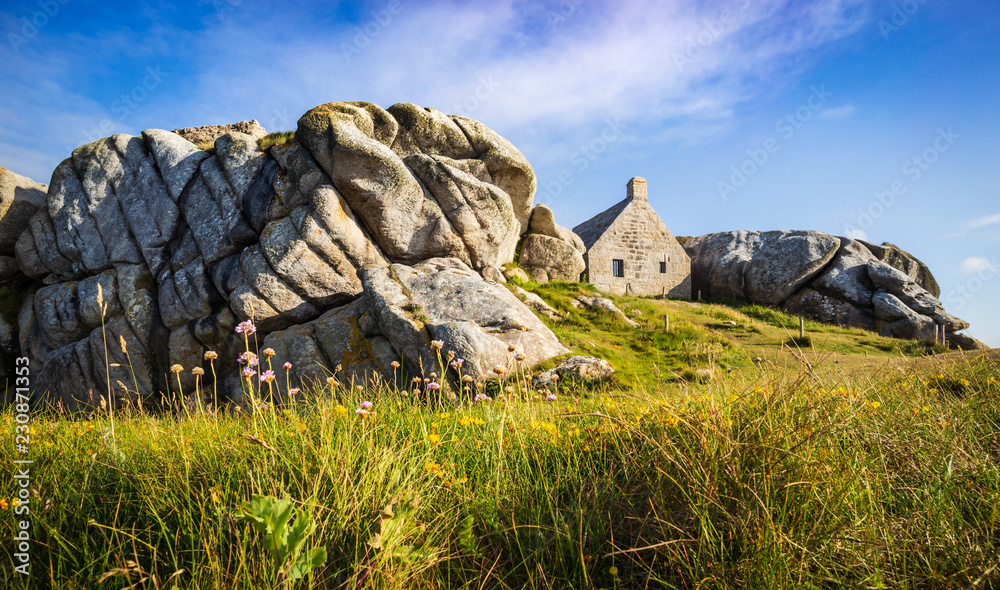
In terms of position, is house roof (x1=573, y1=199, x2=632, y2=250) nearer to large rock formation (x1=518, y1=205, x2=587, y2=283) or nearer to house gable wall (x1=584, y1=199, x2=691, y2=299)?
house gable wall (x1=584, y1=199, x2=691, y2=299)

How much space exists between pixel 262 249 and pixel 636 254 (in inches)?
908

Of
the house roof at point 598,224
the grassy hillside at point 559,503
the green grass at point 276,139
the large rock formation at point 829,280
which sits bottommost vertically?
the grassy hillside at point 559,503

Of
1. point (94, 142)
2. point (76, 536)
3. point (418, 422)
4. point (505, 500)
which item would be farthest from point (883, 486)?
point (94, 142)

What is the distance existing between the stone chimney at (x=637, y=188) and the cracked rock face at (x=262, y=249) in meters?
15.7

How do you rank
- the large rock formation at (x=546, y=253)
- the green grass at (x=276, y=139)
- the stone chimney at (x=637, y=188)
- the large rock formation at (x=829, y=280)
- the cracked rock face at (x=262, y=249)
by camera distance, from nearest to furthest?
the cracked rock face at (x=262, y=249) < the green grass at (x=276, y=139) < the large rock formation at (x=546, y=253) < the large rock formation at (x=829, y=280) < the stone chimney at (x=637, y=188)

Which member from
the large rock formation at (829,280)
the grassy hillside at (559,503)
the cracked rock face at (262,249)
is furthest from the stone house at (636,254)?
Answer: the grassy hillside at (559,503)

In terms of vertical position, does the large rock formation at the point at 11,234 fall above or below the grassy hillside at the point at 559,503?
above

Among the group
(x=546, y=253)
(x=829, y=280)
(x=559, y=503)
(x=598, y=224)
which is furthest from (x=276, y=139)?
(x=829, y=280)

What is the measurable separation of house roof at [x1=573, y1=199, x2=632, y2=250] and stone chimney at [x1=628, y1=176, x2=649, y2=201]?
0.56 meters

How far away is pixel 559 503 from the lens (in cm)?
306

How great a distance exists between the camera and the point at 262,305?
14391 millimetres

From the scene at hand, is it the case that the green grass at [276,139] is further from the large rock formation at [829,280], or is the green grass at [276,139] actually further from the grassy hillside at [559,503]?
the large rock formation at [829,280]

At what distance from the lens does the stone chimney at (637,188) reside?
1246 inches

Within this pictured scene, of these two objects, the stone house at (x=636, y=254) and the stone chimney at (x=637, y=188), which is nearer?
the stone house at (x=636, y=254)
